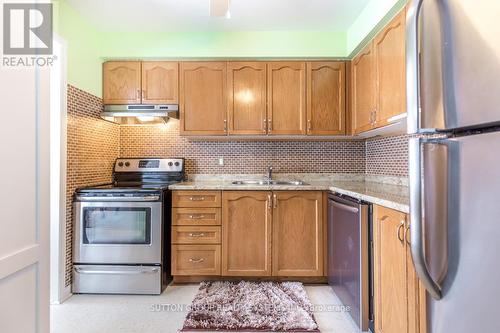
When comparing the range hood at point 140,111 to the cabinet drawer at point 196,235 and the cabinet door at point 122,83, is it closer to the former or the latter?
the cabinet door at point 122,83

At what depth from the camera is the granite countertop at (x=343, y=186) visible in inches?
61.9

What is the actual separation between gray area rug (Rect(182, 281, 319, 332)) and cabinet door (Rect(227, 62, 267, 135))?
1.43m

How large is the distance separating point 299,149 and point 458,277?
239 cm

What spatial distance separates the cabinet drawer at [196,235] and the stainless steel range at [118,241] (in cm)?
17

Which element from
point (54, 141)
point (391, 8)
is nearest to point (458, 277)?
point (391, 8)

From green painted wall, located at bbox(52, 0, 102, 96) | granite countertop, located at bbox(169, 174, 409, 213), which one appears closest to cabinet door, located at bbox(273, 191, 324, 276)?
granite countertop, located at bbox(169, 174, 409, 213)

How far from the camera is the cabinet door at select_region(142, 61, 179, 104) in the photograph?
2748 mm

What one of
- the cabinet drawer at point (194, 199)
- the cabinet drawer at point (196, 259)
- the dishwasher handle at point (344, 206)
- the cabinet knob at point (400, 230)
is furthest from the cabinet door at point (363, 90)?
the cabinet drawer at point (196, 259)

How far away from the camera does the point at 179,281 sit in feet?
8.34

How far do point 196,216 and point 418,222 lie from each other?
1988mm

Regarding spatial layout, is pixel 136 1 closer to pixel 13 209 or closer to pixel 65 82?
pixel 65 82

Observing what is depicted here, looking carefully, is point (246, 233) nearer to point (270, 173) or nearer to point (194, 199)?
point (194, 199)

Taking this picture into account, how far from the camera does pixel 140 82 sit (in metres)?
2.75

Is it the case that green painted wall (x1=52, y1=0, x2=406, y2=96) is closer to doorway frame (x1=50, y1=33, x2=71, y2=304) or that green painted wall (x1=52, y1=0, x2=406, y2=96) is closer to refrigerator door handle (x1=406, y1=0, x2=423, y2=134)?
doorway frame (x1=50, y1=33, x2=71, y2=304)
